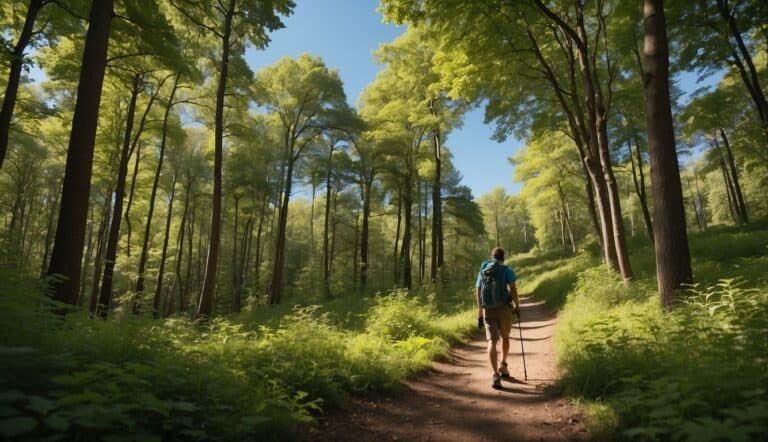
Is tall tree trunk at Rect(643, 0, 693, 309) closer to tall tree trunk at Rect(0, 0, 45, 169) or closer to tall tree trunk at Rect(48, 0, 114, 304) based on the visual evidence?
tall tree trunk at Rect(48, 0, 114, 304)

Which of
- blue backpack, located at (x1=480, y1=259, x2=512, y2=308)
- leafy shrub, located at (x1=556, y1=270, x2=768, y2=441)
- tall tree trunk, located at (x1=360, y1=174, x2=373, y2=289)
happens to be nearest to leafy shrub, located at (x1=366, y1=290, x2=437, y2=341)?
blue backpack, located at (x1=480, y1=259, x2=512, y2=308)

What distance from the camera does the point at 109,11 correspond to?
5.93 m

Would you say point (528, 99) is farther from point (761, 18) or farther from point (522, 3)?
point (761, 18)

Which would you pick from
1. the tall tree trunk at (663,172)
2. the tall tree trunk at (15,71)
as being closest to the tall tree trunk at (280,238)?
the tall tree trunk at (15,71)

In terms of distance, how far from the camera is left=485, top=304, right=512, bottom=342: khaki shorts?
5758mm

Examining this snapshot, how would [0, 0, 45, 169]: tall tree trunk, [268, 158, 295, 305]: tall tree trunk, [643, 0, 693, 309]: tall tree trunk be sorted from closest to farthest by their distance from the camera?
1. [643, 0, 693, 309]: tall tree trunk
2. [0, 0, 45, 169]: tall tree trunk
3. [268, 158, 295, 305]: tall tree trunk

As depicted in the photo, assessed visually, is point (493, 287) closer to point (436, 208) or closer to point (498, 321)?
point (498, 321)

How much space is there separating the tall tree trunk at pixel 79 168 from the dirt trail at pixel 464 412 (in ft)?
15.2

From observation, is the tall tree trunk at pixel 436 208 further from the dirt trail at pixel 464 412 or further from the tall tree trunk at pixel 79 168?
the tall tree trunk at pixel 79 168

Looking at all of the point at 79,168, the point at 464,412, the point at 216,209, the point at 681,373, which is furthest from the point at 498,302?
the point at 216,209

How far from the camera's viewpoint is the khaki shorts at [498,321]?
576 centimetres

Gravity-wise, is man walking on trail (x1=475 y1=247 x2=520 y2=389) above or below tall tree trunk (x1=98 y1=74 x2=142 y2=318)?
below

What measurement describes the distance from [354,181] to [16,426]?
815 inches

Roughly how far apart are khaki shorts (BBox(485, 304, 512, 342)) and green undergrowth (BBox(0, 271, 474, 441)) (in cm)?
139
